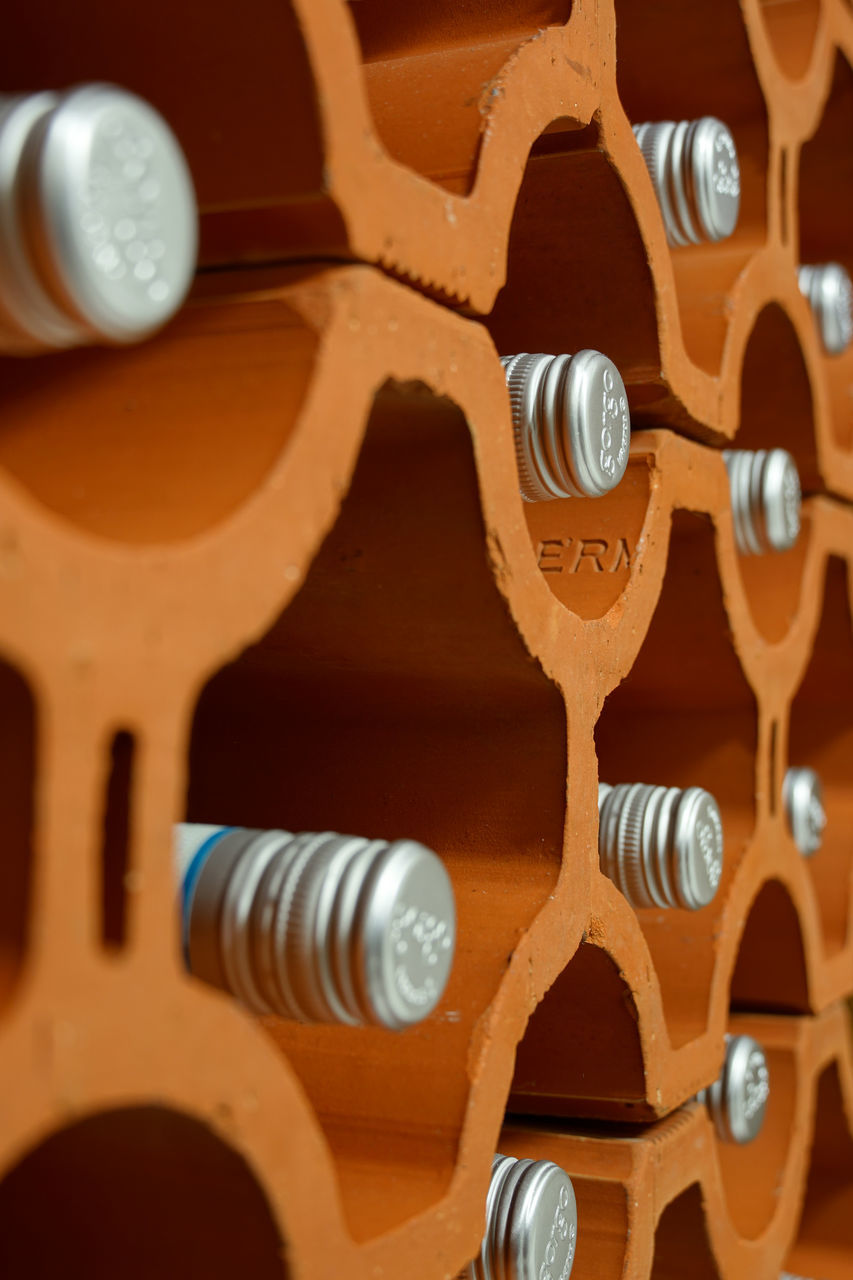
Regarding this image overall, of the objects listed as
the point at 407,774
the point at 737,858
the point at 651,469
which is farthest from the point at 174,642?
the point at 737,858

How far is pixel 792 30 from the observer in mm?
972

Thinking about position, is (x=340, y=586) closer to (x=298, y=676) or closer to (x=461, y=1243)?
(x=298, y=676)

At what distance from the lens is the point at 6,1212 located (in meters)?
0.36

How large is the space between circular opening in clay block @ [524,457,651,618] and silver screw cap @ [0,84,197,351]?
304mm

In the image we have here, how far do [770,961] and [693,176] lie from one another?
1.54 ft

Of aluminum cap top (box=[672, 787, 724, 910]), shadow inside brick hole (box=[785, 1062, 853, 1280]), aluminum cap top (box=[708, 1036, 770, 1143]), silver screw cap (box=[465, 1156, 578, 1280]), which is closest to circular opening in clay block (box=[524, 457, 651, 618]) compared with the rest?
aluminum cap top (box=[672, 787, 724, 910])

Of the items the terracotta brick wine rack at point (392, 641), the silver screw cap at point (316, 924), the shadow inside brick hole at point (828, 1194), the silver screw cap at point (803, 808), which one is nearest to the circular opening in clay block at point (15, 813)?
the terracotta brick wine rack at point (392, 641)

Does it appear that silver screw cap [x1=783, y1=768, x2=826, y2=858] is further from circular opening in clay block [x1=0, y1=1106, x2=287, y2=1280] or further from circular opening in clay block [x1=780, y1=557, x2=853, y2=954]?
circular opening in clay block [x1=0, y1=1106, x2=287, y2=1280]

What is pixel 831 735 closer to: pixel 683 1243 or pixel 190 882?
pixel 683 1243

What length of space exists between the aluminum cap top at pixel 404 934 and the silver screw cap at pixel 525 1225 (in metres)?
0.14

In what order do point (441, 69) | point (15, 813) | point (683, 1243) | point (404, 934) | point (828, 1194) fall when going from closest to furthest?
1. point (15, 813)
2. point (404, 934)
3. point (441, 69)
4. point (683, 1243)
5. point (828, 1194)

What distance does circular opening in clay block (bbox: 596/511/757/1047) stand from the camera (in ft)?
2.41

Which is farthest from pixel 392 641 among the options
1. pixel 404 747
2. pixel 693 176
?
pixel 693 176

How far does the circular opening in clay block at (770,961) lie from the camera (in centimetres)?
89
